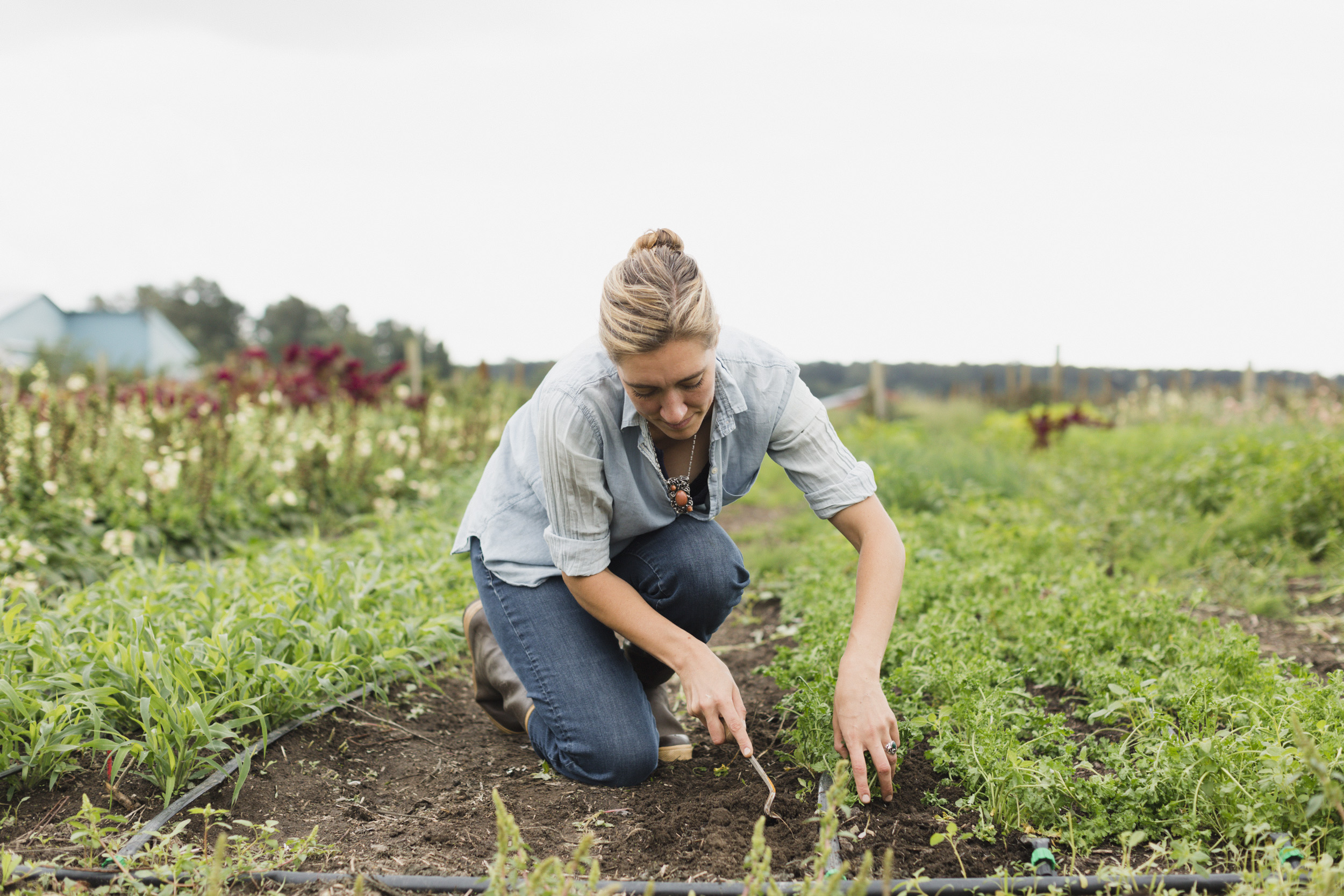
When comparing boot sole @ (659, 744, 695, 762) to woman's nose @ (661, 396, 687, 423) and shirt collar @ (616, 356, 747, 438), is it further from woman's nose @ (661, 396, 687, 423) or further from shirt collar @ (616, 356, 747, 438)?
woman's nose @ (661, 396, 687, 423)

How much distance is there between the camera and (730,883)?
60.4 inches

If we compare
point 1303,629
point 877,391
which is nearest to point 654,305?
point 1303,629

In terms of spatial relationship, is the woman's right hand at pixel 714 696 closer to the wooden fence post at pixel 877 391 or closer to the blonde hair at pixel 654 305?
the blonde hair at pixel 654 305

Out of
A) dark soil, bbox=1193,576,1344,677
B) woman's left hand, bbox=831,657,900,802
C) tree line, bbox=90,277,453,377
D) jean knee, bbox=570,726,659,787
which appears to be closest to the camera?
woman's left hand, bbox=831,657,900,802

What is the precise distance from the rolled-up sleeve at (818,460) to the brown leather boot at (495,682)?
95 centimetres

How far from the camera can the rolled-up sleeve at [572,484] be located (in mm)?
1944

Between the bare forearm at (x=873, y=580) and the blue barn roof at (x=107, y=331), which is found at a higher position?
the blue barn roof at (x=107, y=331)

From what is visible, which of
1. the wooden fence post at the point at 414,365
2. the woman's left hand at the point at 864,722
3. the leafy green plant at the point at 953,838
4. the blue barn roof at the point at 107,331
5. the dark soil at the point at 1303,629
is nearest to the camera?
the leafy green plant at the point at 953,838

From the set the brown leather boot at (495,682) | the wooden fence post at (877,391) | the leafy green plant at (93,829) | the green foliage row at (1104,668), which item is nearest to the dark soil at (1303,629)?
the green foliage row at (1104,668)

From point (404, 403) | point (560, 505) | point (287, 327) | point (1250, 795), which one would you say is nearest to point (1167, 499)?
point (1250, 795)

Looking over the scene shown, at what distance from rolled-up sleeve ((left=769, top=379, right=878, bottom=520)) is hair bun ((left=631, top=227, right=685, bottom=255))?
451 millimetres

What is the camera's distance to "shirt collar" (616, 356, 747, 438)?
198cm

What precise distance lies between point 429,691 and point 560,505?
3.89 feet

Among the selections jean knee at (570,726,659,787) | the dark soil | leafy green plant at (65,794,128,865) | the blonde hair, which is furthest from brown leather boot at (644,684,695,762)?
the dark soil
